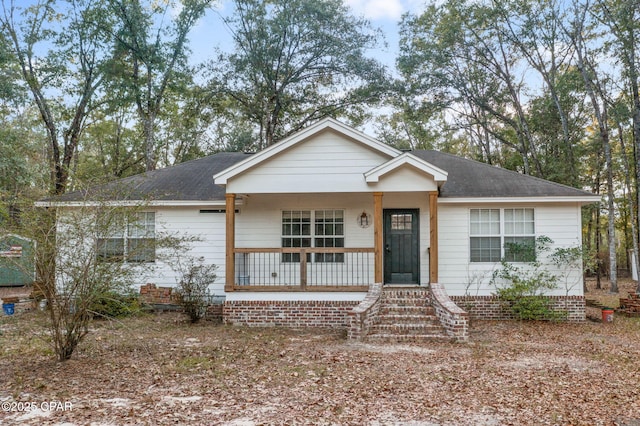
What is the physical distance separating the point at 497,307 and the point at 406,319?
10.1 feet

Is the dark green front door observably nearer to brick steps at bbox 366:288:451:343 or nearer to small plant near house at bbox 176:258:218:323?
brick steps at bbox 366:288:451:343

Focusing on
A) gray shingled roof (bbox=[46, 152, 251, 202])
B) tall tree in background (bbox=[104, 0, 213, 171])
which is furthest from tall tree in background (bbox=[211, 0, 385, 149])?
gray shingled roof (bbox=[46, 152, 251, 202])

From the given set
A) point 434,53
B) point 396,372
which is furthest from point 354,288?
point 434,53

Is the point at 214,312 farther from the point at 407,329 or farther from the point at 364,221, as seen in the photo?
the point at 407,329

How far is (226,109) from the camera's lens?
25.4 metres

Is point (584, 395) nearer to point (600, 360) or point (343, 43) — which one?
point (600, 360)

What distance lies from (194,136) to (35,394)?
2349 centimetres

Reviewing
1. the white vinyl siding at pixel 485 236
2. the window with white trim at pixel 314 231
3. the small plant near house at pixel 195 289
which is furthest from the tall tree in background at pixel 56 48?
the white vinyl siding at pixel 485 236

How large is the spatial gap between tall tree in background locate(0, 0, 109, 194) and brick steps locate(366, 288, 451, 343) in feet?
47.8

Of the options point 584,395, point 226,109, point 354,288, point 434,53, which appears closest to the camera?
point 584,395

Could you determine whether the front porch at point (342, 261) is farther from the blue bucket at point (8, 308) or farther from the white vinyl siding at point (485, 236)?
the blue bucket at point (8, 308)

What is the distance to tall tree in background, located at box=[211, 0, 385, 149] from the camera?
2198cm

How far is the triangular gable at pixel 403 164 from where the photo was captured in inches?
408

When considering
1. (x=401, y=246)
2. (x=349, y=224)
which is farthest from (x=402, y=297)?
(x=349, y=224)
